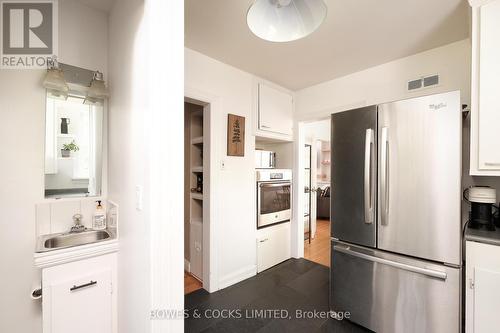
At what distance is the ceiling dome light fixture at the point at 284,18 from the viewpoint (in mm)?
1009

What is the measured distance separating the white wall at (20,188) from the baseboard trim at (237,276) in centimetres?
148

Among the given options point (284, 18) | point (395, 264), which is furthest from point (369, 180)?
point (284, 18)

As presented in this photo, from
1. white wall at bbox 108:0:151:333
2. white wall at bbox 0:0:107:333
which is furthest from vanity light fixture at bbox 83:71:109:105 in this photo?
white wall at bbox 0:0:107:333

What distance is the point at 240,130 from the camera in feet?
8.31

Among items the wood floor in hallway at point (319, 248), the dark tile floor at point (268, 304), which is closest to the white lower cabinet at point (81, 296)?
the dark tile floor at point (268, 304)

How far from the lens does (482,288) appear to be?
1249mm

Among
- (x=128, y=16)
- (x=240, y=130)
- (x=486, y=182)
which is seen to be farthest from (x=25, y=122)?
(x=486, y=182)

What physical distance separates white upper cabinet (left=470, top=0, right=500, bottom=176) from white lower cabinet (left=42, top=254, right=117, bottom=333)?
2.46 m

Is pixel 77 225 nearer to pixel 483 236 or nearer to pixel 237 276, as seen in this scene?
pixel 237 276

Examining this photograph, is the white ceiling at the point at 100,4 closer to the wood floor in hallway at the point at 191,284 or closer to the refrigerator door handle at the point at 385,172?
the refrigerator door handle at the point at 385,172

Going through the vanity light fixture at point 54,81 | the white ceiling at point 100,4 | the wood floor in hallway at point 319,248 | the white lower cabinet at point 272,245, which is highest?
the white ceiling at point 100,4

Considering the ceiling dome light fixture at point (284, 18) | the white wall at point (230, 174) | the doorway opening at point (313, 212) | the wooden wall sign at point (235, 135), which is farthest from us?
the doorway opening at point (313, 212)

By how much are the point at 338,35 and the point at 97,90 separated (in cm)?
201

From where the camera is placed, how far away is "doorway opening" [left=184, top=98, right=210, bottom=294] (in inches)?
91.7
